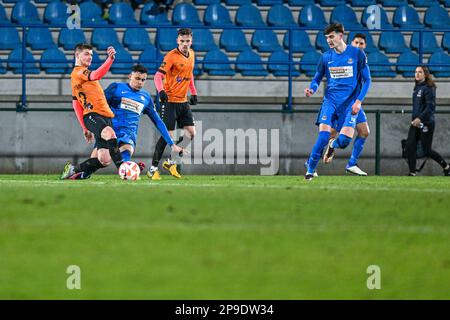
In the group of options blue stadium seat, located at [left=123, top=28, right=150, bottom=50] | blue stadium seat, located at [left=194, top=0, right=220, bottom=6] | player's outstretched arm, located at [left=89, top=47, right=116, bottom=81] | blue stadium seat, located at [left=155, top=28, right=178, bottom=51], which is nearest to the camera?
player's outstretched arm, located at [left=89, top=47, right=116, bottom=81]

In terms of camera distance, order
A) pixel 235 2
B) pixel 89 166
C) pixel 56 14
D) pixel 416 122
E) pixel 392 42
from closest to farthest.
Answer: pixel 89 166
pixel 416 122
pixel 56 14
pixel 392 42
pixel 235 2

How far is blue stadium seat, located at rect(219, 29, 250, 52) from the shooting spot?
20375 millimetres

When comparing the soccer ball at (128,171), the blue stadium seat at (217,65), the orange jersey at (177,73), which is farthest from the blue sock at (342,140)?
the blue stadium seat at (217,65)

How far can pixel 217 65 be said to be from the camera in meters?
19.6

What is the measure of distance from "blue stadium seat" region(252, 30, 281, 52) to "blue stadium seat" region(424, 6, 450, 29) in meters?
3.22

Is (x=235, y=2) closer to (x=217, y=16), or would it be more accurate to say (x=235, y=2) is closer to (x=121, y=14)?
(x=217, y=16)

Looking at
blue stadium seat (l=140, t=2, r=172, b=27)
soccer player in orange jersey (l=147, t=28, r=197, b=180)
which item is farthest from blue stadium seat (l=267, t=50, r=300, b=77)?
soccer player in orange jersey (l=147, t=28, r=197, b=180)

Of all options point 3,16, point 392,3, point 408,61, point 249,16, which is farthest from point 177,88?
point 392,3

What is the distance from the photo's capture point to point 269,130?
61.5 feet

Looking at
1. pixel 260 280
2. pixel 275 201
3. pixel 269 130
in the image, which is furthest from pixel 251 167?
pixel 260 280

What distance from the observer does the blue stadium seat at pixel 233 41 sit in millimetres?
20375

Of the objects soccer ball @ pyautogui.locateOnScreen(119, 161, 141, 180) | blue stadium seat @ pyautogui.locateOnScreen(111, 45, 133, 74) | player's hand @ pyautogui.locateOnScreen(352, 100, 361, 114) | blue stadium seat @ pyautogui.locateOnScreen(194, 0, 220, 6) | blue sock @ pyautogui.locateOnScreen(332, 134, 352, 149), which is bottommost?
soccer ball @ pyautogui.locateOnScreen(119, 161, 141, 180)

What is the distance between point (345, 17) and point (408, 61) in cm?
169

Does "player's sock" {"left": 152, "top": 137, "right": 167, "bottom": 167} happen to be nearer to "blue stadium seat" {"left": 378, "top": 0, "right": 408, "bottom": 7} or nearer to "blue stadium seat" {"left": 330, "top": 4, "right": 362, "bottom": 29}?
"blue stadium seat" {"left": 330, "top": 4, "right": 362, "bottom": 29}
